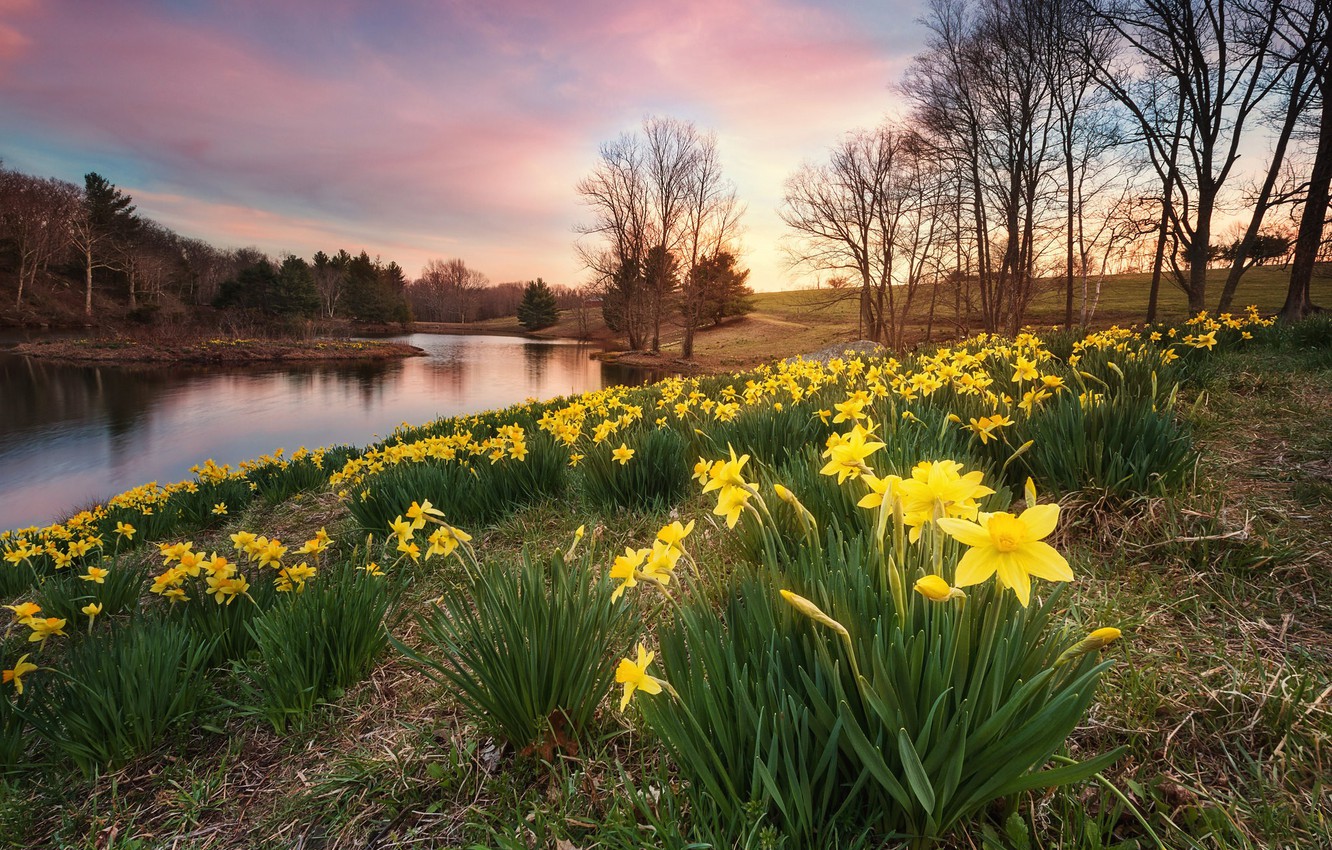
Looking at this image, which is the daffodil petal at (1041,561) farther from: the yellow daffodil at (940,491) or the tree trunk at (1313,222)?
the tree trunk at (1313,222)

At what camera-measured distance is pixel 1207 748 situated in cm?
121

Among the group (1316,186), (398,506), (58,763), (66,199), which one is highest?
(66,199)

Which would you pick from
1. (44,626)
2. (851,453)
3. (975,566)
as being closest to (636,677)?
(975,566)

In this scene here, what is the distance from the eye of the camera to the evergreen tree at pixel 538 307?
6486 centimetres

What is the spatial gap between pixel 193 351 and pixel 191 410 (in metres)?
16.2

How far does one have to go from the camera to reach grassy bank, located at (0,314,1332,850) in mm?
1061

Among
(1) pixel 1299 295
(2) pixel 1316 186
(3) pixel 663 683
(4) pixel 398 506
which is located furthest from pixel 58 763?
(2) pixel 1316 186

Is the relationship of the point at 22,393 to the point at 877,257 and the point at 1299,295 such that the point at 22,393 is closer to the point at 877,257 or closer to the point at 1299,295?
the point at 877,257

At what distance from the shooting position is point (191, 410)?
20.0 meters

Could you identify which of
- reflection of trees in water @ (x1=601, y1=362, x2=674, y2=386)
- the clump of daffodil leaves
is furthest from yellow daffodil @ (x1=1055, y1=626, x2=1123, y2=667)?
reflection of trees in water @ (x1=601, y1=362, x2=674, y2=386)

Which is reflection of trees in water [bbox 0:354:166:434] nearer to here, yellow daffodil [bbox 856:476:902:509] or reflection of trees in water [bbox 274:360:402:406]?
reflection of trees in water [bbox 274:360:402:406]

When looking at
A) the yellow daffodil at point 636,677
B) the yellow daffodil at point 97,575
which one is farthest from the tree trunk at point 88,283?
the yellow daffodil at point 636,677

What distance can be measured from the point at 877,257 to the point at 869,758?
21.4m

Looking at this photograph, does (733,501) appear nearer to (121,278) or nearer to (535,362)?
(535,362)
